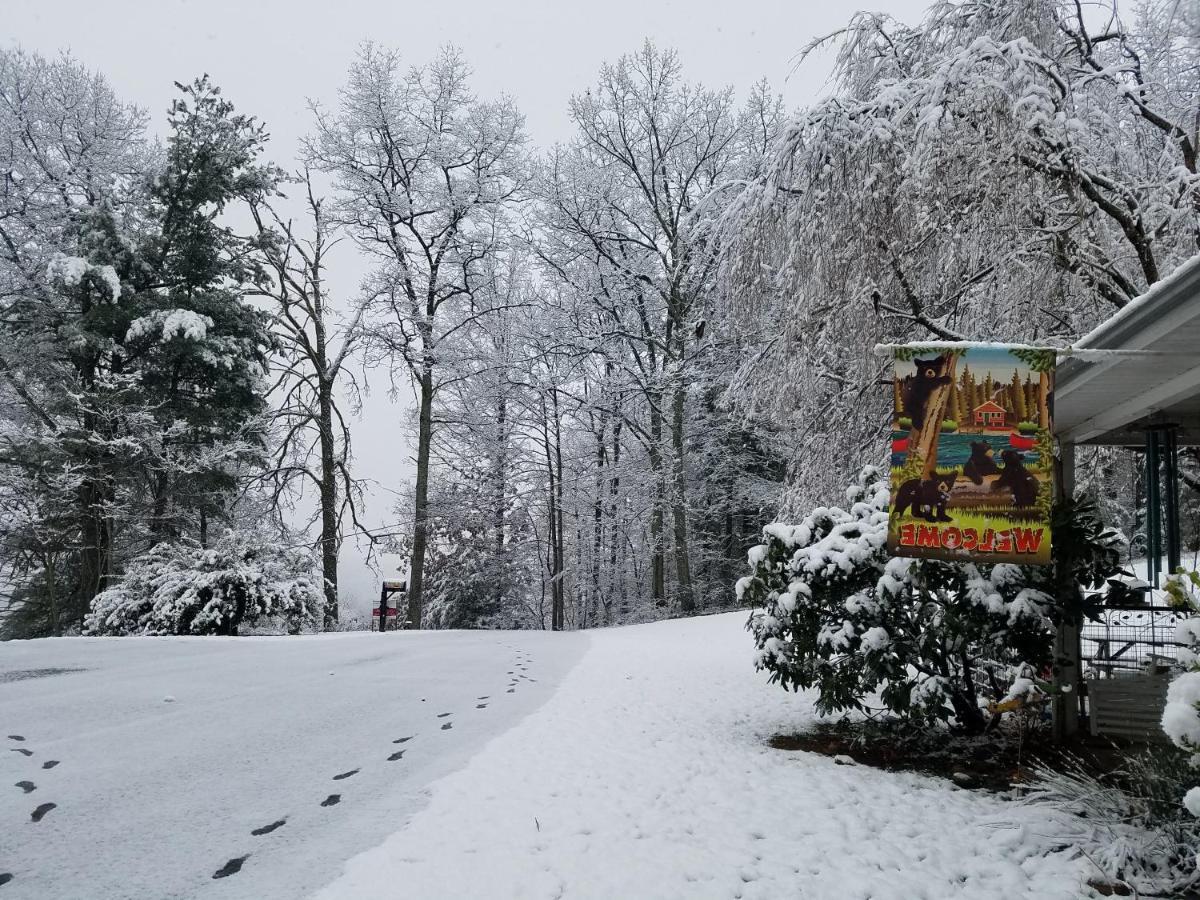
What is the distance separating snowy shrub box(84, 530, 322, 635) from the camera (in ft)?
38.8

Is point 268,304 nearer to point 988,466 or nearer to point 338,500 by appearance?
point 338,500

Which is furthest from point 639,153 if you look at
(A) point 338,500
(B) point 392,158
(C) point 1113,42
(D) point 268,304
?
(C) point 1113,42

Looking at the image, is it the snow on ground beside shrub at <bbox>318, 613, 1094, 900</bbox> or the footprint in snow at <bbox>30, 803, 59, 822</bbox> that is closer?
the snow on ground beside shrub at <bbox>318, 613, 1094, 900</bbox>

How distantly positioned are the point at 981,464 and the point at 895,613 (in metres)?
1.29

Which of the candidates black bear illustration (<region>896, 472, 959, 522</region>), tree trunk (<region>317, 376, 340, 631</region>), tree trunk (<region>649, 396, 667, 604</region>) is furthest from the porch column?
tree trunk (<region>317, 376, 340, 631</region>)

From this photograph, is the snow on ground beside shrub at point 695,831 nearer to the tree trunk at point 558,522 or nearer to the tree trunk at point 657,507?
the tree trunk at point 657,507

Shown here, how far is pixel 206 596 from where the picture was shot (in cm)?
1199

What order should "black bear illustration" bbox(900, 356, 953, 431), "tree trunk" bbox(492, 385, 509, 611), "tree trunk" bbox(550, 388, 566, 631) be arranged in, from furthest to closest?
"tree trunk" bbox(492, 385, 509, 611)
"tree trunk" bbox(550, 388, 566, 631)
"black bear illustration" bbox(900, 356, 953, 431)

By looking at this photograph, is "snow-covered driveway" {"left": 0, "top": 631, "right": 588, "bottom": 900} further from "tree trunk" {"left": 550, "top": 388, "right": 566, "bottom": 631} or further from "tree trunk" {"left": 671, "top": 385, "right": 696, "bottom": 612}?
"tree trunk" {"left": 550, "top": 388, "right": 566, "bottom": 631}

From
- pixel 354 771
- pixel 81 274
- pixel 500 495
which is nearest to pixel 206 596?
pixel 81 274

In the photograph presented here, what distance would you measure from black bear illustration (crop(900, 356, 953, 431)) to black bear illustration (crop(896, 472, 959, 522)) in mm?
288

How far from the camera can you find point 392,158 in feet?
60.5

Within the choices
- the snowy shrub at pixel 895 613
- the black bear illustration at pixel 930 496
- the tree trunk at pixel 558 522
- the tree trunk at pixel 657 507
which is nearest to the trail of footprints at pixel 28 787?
the snowy shrub at pixel 895 613

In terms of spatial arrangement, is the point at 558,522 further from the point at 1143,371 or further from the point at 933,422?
the point at 1143,371
